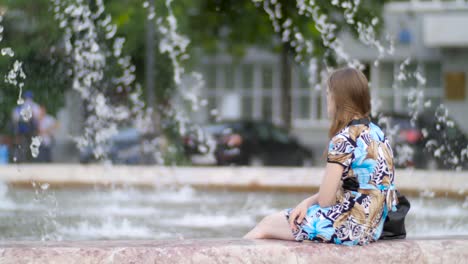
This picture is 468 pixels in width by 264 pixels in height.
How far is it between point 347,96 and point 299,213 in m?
0.60

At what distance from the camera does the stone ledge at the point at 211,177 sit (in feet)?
31.0

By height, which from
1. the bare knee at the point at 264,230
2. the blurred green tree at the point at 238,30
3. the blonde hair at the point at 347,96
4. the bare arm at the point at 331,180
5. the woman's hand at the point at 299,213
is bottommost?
the bare knee at the point at 264,230

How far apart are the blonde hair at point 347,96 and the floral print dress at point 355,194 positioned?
54 mm

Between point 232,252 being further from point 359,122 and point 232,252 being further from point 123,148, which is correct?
point 123,148

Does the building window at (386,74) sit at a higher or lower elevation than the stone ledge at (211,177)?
higher

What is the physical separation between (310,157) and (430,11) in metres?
10.9

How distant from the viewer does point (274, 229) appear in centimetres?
387

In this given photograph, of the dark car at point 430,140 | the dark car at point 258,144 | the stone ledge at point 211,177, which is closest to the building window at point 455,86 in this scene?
the dark car at point 430,140

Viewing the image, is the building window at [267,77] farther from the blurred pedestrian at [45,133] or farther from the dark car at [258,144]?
the blurred pedestrian at [45,133]

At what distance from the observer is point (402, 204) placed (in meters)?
4.04

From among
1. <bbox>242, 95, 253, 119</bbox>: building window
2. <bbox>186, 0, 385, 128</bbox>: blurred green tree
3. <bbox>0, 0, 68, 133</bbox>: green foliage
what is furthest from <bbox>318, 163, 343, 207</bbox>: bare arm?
<bbox>242, 95, 253, 119</bbox>: building window

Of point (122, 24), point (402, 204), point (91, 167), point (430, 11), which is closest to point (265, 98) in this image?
point (430, 11)

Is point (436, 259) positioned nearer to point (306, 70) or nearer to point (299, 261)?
point (299, 261)

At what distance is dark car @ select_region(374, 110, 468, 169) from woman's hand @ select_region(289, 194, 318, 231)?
14.8ft
